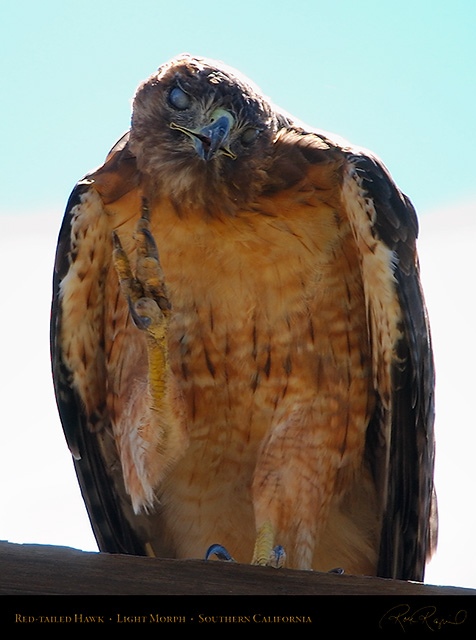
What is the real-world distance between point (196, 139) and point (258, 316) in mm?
976

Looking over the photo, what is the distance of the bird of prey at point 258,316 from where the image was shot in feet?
17.6

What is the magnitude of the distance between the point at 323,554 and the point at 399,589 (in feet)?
8.51

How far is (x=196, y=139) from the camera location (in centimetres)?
530

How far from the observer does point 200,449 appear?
5.74 m

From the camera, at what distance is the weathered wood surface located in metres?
3.28

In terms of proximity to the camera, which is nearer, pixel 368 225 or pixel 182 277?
pixel 368 225

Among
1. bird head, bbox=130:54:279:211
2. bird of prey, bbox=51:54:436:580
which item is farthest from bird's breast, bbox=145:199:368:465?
bird head, bbox=130:54:279:211

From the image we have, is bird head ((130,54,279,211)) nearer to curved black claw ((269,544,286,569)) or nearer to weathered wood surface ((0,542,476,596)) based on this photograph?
curved black claw ((269,544,286,569))
